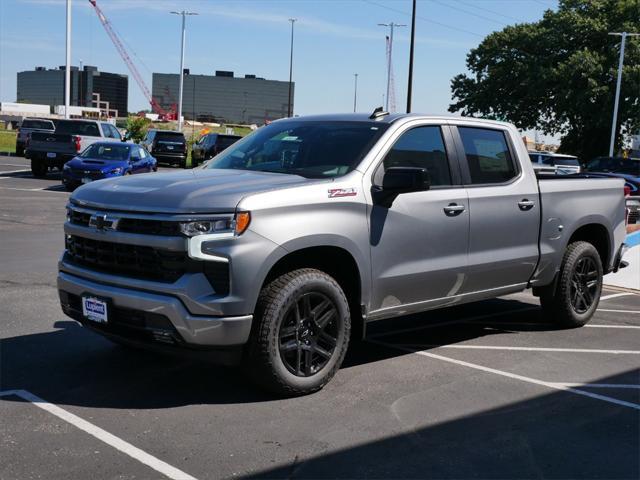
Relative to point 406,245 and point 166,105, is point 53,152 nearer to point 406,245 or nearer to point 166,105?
point 406,245

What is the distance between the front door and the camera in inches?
229

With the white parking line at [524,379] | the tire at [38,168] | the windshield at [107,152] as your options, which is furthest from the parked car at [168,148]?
the white parking line at [524,379]

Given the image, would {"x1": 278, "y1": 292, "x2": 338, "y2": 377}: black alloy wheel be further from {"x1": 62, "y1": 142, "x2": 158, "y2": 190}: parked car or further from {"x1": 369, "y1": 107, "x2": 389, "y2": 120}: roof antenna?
{"x1": 62, "y1": 142, "x2": 158, "y2": 190}: parked car

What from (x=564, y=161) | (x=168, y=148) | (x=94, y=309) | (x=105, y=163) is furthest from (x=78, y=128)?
(x=94, y=309)

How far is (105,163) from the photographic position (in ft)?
69.9

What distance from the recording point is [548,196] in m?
7.34

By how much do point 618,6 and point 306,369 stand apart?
50973mm

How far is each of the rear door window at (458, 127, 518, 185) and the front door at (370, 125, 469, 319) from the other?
0.81 ft

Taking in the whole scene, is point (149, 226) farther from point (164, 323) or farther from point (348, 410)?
point (348, 410)

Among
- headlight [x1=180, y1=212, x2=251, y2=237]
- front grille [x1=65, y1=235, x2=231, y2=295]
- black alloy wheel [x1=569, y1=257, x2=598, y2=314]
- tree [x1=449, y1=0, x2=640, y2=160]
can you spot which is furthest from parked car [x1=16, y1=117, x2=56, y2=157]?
headlight [x1=180, y1=212, x2=251, y2=237]

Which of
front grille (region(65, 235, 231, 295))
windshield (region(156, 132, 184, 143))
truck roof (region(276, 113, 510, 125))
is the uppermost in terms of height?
truck roof (region(276, 113, 510, 125))

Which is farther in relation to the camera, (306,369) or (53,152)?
(53,152)

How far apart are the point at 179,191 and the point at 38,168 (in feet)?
74.3

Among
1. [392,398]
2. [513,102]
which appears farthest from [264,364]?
[513,102]
